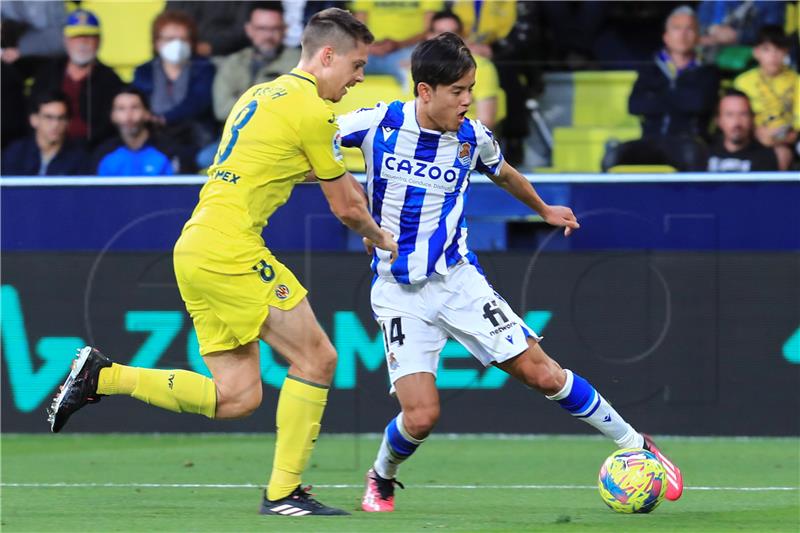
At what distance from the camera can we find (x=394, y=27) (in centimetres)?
1058

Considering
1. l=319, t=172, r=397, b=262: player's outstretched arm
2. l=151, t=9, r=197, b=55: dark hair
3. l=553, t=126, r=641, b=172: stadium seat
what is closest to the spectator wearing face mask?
l=151, t=9, r=197, b=55: dark hair

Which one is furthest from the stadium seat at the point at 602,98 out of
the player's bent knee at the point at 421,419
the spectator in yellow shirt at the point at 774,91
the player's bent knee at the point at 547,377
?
the player's bent knee at the point at 421,419

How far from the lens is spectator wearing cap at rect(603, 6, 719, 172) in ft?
33.3

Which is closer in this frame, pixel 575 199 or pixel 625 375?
pixel 625 375

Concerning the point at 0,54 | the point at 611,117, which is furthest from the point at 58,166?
the point at 611,117

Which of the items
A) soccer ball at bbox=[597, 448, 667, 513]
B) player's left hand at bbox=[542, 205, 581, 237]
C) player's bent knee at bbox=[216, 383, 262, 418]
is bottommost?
soccer ball at bbox=[597, 448, 667, 513]

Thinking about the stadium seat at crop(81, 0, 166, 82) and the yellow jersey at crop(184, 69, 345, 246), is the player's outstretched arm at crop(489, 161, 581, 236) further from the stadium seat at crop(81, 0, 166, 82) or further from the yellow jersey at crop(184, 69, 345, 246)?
the stadium seat at crop(81, 0, 166, 82)

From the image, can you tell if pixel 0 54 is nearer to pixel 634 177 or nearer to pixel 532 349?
pixel 634 177

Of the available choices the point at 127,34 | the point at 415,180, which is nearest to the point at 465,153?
the point at 415,180

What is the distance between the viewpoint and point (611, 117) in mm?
10414

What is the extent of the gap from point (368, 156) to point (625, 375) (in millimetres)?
3777

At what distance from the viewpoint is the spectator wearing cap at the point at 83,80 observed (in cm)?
1072

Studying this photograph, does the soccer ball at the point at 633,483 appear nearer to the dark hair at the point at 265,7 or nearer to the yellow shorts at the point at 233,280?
the yellow shorts at the point at 233,280

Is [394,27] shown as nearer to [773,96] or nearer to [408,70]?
[408,70]
